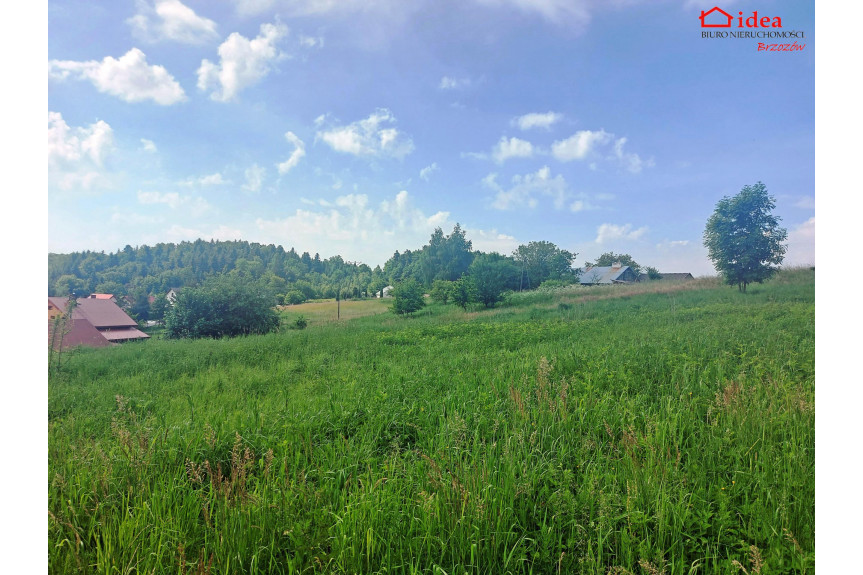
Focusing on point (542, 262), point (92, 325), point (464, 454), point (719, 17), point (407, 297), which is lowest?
point (464, 454)

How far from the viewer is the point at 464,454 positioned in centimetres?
240

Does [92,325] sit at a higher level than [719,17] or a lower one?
lower

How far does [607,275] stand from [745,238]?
1453 millimetres

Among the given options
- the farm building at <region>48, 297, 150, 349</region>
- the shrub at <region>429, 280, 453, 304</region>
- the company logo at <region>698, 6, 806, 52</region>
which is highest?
the company logo at <region>698, 6, 806, 52</region>

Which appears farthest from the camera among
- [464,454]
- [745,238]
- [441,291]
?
[441,291]

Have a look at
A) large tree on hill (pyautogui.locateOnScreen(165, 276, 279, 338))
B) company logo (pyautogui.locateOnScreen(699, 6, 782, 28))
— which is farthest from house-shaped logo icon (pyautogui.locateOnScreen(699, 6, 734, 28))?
large tree on hill (pyautogui.locateOnScreen(165, 276, 279, 338))

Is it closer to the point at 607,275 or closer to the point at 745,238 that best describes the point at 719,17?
the point at 745,238

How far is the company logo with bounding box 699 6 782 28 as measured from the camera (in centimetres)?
312

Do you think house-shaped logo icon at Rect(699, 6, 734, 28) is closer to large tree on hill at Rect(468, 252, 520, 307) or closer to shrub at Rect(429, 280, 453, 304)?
large tree on hill at Rect(468, 252, 520, 307)

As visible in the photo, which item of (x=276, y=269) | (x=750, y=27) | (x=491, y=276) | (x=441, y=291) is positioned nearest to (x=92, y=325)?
(x=276, y=269)

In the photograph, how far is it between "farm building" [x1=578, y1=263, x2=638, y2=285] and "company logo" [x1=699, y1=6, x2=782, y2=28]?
8.03 ft
